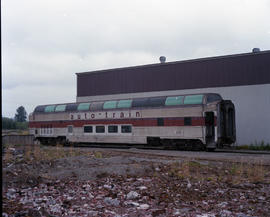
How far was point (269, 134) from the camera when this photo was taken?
23.6m

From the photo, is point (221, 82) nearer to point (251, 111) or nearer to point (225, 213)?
point (251, 111)

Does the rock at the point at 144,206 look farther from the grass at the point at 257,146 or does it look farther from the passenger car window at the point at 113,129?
the grass at the point at 257,146

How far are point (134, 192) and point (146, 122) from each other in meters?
14.2

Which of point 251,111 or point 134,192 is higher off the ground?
point 251,111

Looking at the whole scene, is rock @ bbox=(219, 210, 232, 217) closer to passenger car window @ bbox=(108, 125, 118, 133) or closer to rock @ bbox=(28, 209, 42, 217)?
rock @ bbox=(28, 209, 42, 217)

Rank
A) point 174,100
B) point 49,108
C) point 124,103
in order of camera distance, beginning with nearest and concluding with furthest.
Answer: point 174,100, point 124,103, point 49,108

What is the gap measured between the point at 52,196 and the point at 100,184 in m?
1.58

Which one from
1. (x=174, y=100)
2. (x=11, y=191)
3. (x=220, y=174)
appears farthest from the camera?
(x=174, y=100)

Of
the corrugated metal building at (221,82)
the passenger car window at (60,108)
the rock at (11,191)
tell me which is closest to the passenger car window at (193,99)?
the corrugated metal building at (221,82)

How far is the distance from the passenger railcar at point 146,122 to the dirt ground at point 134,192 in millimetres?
8189

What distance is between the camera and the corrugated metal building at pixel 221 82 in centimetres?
2412

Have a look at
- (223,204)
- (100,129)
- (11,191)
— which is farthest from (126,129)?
(223,204)

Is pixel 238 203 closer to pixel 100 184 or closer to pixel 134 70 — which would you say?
pixel 100 184

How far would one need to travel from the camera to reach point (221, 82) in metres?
25.9
